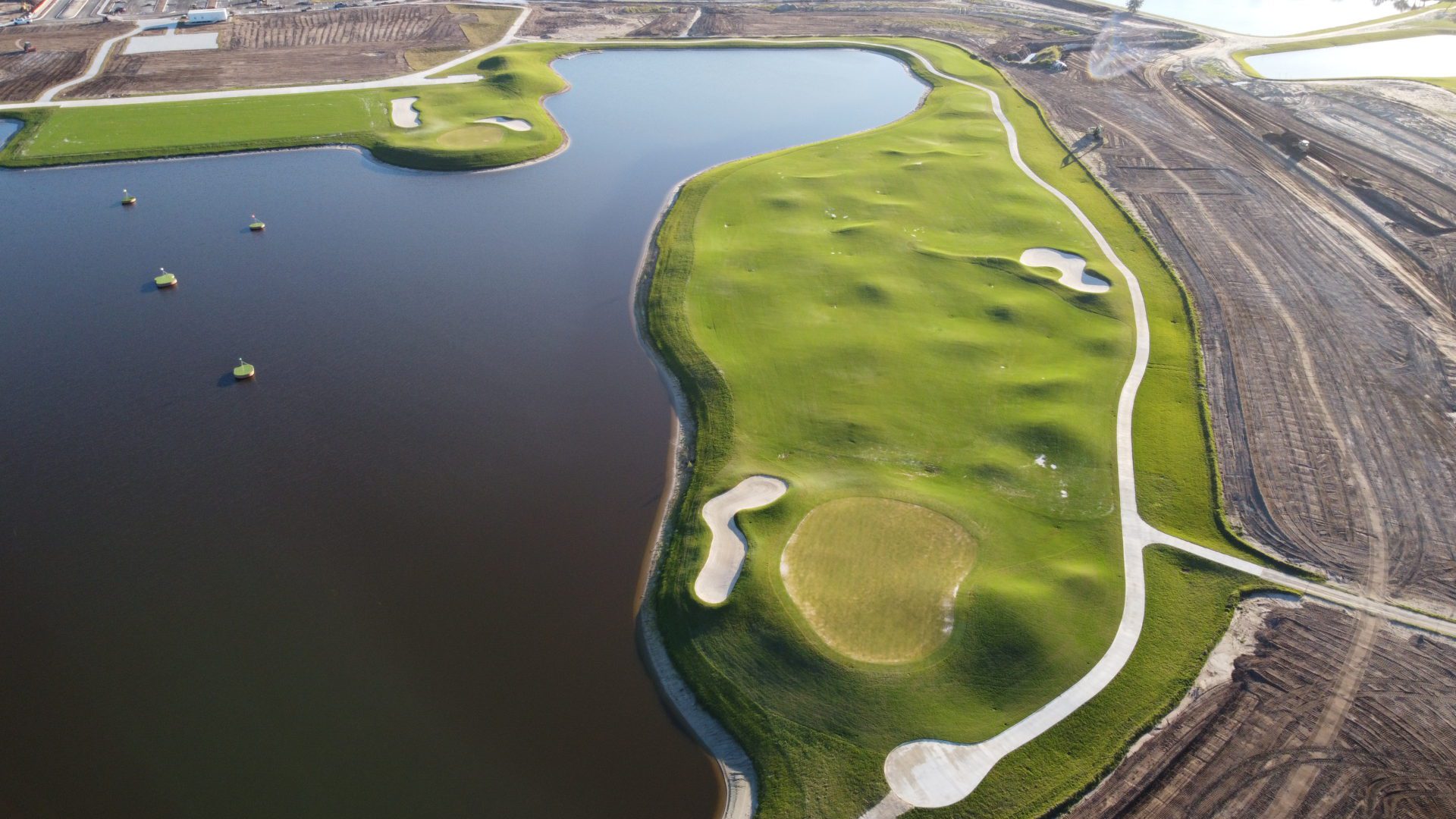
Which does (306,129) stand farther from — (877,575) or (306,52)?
(877,575)

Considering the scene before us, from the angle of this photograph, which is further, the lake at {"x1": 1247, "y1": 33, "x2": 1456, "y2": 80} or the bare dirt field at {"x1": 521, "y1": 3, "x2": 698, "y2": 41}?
the bare dirt field at {"x1": 521, "y1": 3, "x2": 698, "y2": 41}

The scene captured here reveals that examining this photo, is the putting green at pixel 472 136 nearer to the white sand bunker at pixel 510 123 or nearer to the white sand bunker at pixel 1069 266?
the white sand bunker at pixel 510 123

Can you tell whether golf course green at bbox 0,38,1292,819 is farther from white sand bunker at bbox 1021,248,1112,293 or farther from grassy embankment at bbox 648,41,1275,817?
white sand bunker at bbox 1021,248,1112,293

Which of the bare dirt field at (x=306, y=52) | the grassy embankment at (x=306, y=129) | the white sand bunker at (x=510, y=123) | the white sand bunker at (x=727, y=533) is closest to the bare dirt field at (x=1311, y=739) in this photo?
the white sand bunker at (x=727, y=533)

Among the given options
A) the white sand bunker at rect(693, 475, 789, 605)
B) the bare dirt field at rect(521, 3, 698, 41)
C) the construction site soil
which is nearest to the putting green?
the construction site soil

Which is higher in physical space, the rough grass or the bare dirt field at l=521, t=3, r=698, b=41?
the rough grass

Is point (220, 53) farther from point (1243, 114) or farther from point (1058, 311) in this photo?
point (1243, 114)

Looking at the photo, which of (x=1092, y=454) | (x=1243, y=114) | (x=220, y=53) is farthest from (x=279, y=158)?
(x=1243, y=114)
